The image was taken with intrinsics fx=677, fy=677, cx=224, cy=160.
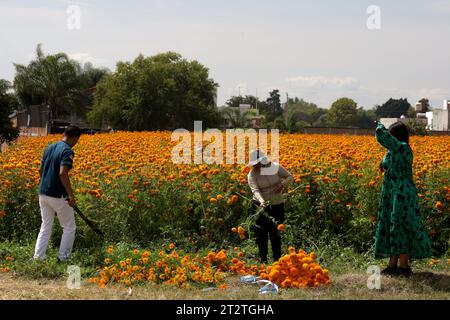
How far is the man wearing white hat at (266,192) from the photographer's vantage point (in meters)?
7.90

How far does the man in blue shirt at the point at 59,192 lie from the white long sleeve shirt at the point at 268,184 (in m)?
2.09

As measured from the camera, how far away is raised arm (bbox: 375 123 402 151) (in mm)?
6742

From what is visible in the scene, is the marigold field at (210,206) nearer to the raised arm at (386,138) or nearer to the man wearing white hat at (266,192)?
the man wearing white hat at (266,192)

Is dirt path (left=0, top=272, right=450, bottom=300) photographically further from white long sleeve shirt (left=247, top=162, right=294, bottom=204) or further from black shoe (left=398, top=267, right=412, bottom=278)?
white long sleeve shirt (left=247, top=162, right=294, bottom=204)

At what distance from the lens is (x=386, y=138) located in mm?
6766

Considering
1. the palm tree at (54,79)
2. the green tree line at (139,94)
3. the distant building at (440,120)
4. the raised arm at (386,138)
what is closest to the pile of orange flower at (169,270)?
the raised arm at (386,138)

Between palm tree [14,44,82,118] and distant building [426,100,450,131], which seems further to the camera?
distant building [426,100,450,131]

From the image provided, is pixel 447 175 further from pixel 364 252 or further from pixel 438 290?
pixel 438 290

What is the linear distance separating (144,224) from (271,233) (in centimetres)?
199

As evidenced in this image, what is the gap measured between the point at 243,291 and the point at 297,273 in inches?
22.2

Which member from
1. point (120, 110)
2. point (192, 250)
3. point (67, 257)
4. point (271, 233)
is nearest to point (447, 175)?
point (271, 233)

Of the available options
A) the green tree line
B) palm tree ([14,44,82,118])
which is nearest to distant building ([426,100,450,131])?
the green tree line

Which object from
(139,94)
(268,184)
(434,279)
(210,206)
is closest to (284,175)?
(268,184)

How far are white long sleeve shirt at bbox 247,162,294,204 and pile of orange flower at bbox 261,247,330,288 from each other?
1.44 meters
